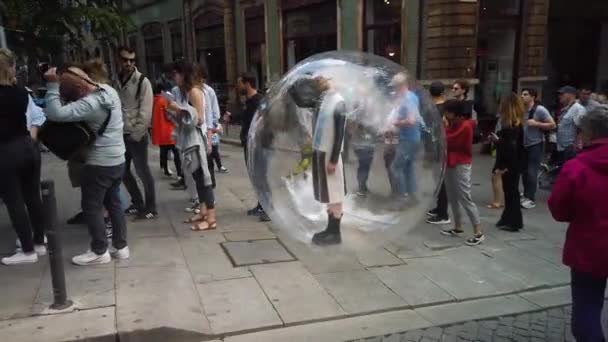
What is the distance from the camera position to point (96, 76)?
488cm

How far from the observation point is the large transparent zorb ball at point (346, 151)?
110 inches

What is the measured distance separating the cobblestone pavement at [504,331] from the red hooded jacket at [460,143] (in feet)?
6.39

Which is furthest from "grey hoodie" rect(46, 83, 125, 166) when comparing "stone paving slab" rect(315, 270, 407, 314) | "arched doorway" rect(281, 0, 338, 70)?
"arched doorway" rect(281, 0, 338, 70)

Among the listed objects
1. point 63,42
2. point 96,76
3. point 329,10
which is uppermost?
point 329,10

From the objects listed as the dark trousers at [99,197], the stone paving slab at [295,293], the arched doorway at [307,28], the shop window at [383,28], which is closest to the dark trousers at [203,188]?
the dark trousers at [99,197]

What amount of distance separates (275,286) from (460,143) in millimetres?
2572

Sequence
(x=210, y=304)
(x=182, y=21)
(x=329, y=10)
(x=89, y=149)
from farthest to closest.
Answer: (x=182, y=21)
(x=329, y=10)
(x=89, y=149)
(x=210, y=304)

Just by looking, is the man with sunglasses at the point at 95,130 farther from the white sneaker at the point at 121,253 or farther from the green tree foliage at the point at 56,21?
the green tree foliage at the point at 56,21

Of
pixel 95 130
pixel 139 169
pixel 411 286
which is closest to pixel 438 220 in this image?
pixel 411 286

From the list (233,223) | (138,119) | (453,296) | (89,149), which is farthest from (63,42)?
(453,296)

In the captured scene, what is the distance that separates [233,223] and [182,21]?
1711 cm

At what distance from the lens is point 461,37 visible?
11.4 meters

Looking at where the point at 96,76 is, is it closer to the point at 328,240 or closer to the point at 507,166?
the point at 328,240

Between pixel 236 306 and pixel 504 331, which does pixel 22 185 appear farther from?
pixel 504 331
